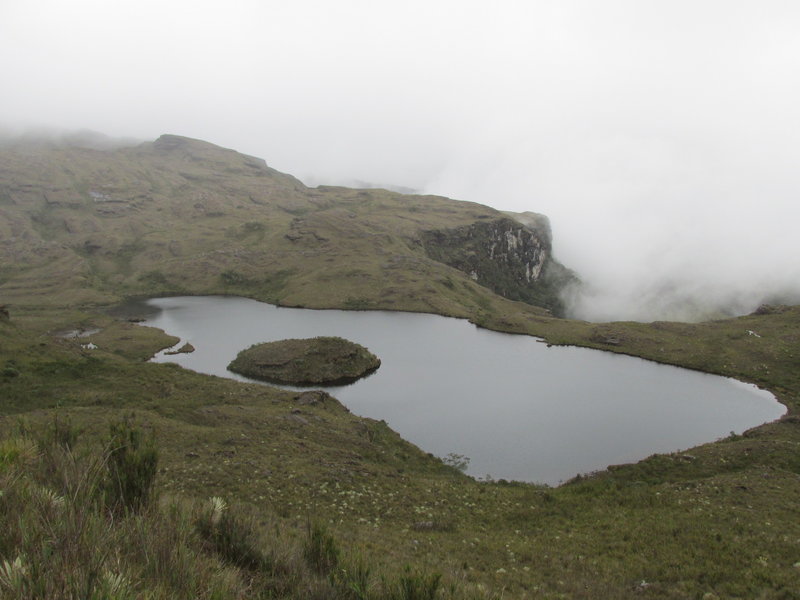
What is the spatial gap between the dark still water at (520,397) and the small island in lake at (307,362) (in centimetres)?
209

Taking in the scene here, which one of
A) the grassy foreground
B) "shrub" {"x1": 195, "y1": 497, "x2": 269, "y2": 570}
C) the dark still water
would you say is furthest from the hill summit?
"shrub" {"x1": 195, "y1": 497, "x2": 269, "y2": 570}

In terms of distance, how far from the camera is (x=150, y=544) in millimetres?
5773

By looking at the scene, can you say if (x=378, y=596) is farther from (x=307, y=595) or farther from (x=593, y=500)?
(x=593, y=500)

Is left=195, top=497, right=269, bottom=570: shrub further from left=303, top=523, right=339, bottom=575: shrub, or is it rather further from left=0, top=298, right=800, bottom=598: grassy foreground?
left=303, top=523, right=339, bottom=575: shrub

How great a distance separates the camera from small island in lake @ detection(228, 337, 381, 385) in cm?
5750

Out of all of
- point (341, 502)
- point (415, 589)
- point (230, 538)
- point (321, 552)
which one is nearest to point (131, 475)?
point (230, 538)

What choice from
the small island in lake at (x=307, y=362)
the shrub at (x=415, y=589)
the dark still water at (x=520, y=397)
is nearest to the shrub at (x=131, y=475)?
the shrub at (x=415, y=589)

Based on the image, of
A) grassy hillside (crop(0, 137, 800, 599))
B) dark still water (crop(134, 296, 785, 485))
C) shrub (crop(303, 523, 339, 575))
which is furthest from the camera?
dark still water (crop(134, 296, 785, 485))

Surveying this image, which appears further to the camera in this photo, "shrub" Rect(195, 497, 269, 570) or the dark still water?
the dark still water

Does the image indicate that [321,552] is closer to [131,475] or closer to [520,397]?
[131,475]

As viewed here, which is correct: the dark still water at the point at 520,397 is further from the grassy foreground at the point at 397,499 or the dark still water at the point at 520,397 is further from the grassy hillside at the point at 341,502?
the grassy foreground at the point at 397,499

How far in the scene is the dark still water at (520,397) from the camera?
38678mm

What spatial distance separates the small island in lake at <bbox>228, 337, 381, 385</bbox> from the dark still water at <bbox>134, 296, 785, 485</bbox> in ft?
6.86

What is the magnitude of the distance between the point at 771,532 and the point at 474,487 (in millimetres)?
14376
